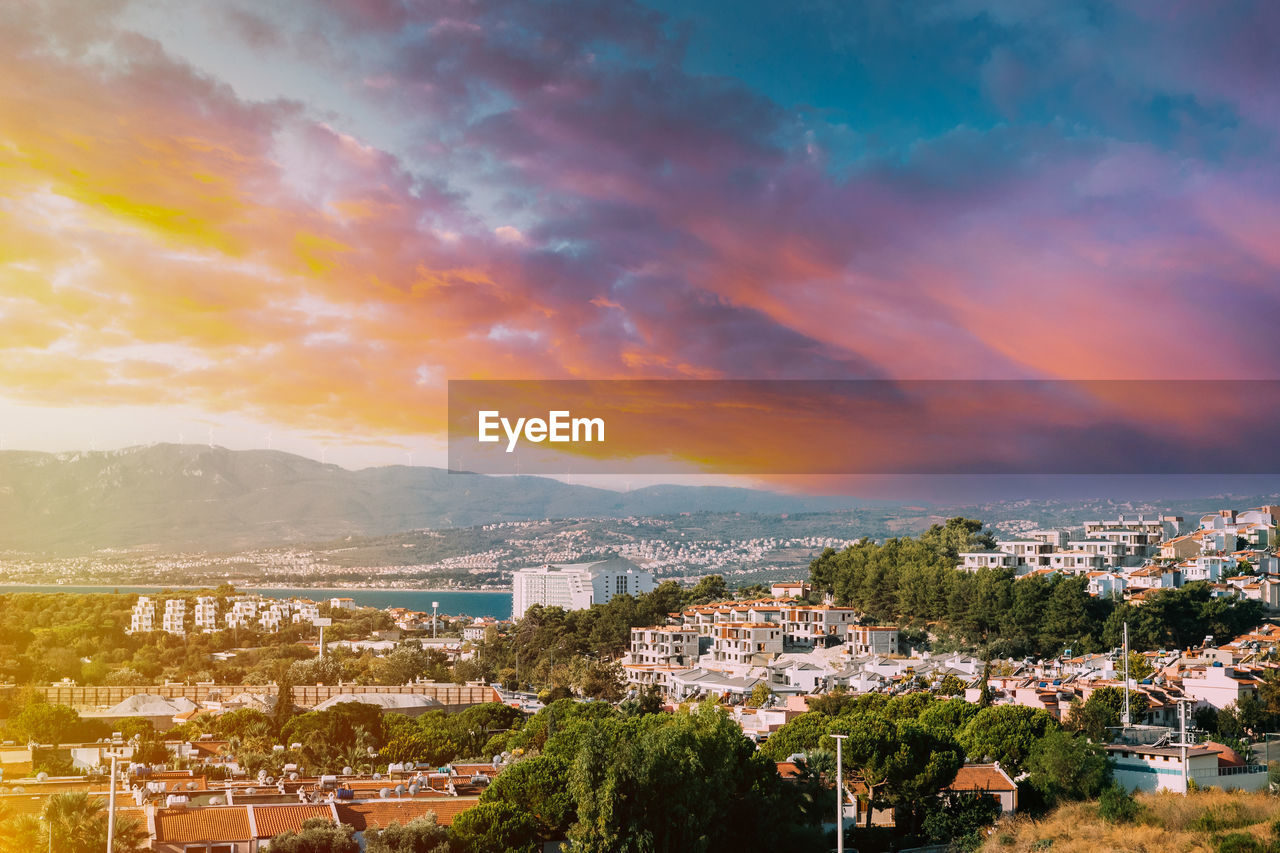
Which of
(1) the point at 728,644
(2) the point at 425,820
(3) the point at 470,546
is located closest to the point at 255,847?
(2) the point at 425,820

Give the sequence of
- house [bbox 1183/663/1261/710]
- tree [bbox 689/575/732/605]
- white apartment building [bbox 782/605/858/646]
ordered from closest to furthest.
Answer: house [bbox 1183/663/1261/710] < white apartment building [bbox 782/605/858/646] < tree [bbox 689/575/732/605]

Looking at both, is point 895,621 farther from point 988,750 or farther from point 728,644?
point 988,750

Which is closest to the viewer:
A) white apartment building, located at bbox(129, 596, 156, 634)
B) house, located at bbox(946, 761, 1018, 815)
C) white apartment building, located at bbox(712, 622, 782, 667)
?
house, located at bbox(946, 761, 1018, 815)

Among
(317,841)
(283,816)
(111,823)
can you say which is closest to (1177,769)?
(317,841)

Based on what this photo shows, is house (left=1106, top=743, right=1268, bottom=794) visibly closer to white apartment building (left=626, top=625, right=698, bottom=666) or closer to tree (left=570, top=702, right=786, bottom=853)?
tree (left=570, top=702, right=786, bottom=853)

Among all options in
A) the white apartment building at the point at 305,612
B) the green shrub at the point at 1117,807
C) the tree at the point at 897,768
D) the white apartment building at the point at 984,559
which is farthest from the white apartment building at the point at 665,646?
the white apartment building at the point at 305,612

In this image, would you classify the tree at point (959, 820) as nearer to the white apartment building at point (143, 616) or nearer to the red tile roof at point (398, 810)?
the red tile roof at point (398, 810)

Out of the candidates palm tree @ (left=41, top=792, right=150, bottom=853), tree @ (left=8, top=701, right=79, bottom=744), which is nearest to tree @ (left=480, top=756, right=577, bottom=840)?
palm tree @ (left=41, top=792, right=150, bottom=853)
